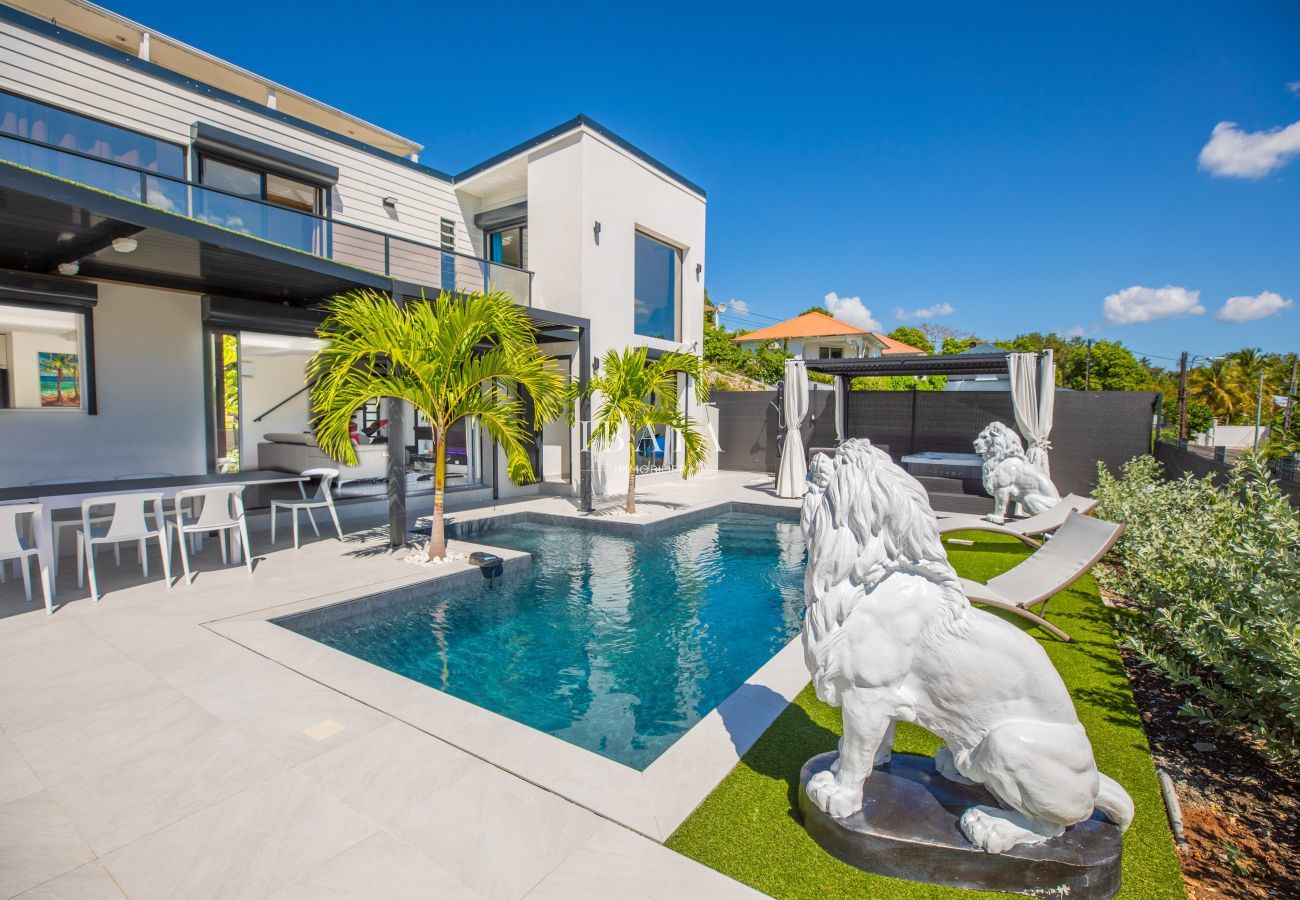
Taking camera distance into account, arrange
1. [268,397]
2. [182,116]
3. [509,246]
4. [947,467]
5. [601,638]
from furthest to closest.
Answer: [509,246] → [947,467] → [268,397] → [182,116] → [601,638]

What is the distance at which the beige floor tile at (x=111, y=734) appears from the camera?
2.79 meters

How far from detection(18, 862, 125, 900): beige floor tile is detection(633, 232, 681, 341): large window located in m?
12.7

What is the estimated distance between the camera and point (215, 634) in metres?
4.45

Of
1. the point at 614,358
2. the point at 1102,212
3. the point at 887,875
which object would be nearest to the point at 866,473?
the point at 887,875

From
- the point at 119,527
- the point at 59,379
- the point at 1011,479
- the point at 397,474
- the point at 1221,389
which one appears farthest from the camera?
the point at 1221,389

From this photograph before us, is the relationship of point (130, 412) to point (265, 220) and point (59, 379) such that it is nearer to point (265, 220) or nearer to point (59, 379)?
point (59, 379)

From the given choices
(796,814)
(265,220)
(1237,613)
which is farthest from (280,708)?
(265,220)

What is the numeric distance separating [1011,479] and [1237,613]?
244 inches

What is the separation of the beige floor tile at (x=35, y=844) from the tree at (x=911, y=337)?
58.7m

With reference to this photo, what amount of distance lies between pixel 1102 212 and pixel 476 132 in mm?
22352

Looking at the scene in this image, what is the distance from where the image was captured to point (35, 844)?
7.43 ft

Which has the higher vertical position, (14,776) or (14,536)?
(14,536)

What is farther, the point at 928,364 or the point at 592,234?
the point at 592,234

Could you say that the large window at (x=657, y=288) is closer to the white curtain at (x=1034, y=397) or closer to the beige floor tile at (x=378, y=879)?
the white curtain at (x=1034, y=397)
